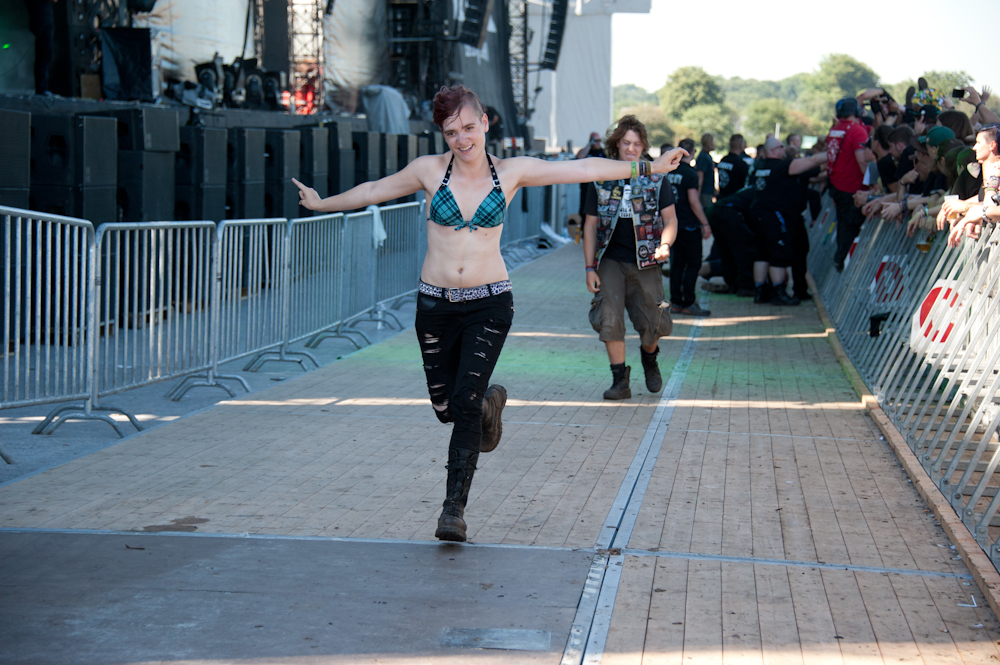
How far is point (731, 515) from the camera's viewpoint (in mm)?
4992

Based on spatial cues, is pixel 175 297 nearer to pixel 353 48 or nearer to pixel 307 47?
pixel 307 47

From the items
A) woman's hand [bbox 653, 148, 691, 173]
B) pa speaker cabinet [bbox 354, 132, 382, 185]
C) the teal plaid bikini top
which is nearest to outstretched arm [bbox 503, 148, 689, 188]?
woman's hand [bbox 653, 148, 691, 173]

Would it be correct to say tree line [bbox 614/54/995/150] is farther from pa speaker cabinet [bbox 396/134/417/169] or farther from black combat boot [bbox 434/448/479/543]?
black combat boot [bbox 434/448/479/543]

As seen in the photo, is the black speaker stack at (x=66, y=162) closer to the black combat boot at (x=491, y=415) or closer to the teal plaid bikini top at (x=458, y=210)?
the teal plaid bikini top at (x=458, y=210)

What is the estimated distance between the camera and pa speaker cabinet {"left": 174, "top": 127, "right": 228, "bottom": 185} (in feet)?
41.2

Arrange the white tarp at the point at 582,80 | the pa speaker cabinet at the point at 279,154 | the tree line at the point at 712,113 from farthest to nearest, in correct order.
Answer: the tree line at the point at 712,113
the white tarp at the point at 582,80
the pa speaker cabinet at the point at 279,154

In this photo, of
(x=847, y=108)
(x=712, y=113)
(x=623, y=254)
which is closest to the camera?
(x=623, y=254)

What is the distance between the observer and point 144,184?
37.2 ft

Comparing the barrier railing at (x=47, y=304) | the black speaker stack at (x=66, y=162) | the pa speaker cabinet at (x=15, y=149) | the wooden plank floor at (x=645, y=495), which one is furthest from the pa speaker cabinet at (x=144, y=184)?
the barrier railing at (x=47, y=304)

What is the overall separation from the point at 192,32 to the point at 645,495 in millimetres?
18523

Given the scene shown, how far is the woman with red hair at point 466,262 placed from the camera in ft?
14.9

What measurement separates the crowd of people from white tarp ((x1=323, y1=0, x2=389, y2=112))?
14041 mm

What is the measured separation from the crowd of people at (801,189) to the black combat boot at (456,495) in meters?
3.48

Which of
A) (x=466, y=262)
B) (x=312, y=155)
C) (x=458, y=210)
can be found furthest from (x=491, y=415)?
(x=312, y=155)
